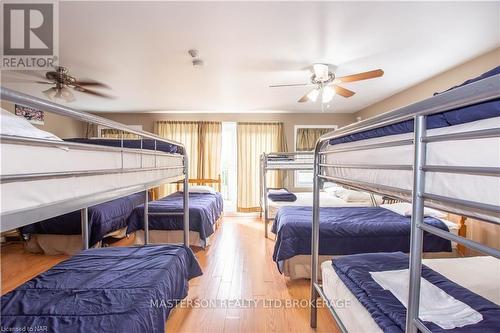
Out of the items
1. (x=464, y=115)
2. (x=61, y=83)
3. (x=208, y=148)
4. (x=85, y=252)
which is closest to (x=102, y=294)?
(x=85, y=252)

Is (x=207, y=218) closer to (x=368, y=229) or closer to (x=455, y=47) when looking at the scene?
(x=368, y=229)

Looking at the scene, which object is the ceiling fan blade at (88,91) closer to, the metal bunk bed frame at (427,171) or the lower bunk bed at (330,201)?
the lower bunk bed at (330,201)

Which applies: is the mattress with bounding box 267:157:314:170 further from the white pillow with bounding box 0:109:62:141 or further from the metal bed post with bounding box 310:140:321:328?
the white pillow with bounding box 0:109:62:141

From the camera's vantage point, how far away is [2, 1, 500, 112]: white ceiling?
5.53 ft

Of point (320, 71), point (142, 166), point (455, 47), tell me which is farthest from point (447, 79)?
point (142, 166)

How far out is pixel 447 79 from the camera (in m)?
2.73

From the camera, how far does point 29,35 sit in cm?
196

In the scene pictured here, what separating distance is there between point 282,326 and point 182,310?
80 centimetres

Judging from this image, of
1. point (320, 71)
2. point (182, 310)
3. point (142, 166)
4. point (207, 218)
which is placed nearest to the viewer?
point (142, 166)

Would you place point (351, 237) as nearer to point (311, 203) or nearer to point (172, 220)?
point (311, 203)

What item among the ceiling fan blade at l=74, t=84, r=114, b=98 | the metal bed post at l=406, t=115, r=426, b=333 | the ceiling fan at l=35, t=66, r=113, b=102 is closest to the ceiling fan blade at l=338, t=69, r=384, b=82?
the metal bed post at l=406, t=115, r=426, b=333

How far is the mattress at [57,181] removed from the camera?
620 mm

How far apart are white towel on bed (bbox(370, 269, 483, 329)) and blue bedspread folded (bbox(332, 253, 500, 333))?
21mm

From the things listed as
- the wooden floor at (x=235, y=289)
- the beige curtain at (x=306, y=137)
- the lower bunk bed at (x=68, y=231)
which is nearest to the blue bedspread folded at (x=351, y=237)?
the wooden floor at (x=235, y=289)
